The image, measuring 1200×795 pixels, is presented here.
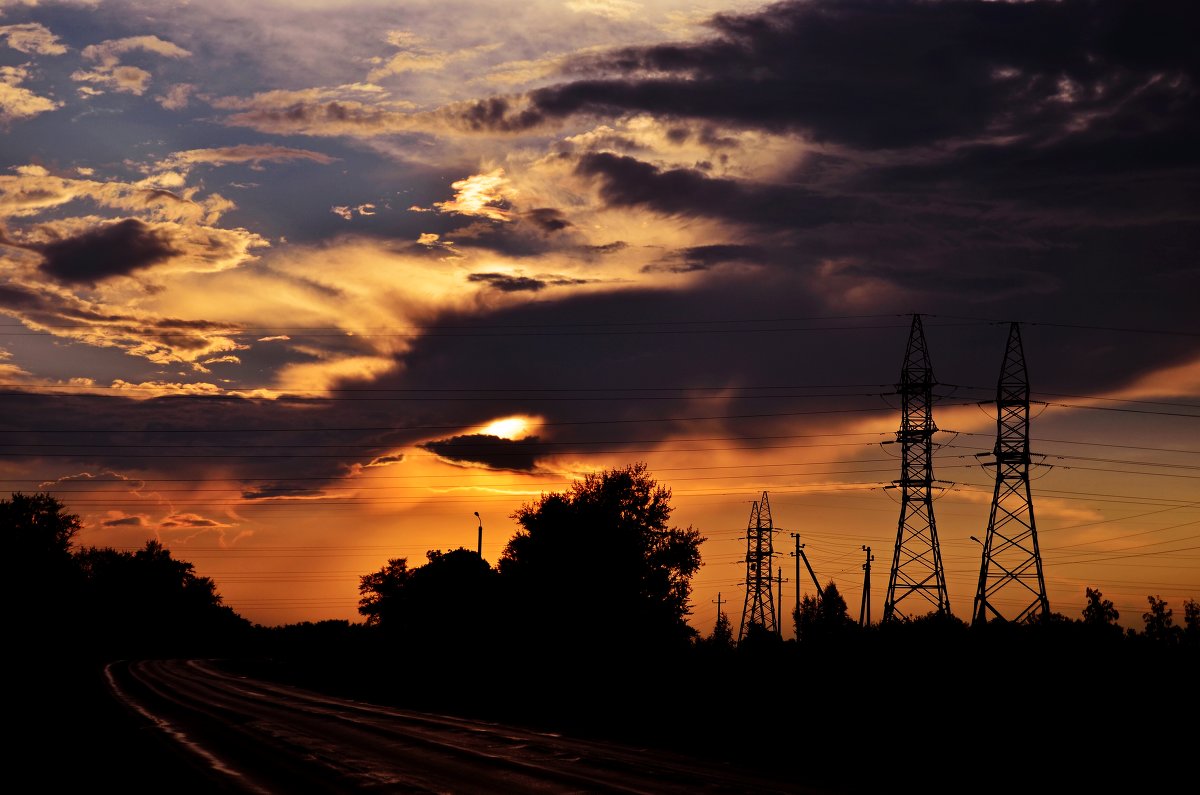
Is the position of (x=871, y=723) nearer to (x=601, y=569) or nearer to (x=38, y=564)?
(x=601, y=569)

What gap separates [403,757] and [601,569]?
58.9 metres

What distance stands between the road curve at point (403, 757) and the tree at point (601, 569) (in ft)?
130

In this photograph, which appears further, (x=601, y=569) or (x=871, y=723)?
(x=601, y=569)

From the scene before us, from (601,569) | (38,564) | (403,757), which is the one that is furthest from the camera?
(38,564)

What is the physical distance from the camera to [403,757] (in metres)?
23.5

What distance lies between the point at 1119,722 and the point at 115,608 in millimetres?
198190

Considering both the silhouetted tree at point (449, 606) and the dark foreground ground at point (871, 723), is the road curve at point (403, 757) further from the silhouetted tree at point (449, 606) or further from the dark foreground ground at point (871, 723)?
the silhouetted tree at point (449, 606)

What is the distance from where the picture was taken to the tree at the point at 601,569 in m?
79.2

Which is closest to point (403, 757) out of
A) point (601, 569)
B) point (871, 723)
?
point (871, 723)

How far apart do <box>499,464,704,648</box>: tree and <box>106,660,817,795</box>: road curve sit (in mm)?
39637

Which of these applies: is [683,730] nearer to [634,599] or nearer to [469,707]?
[469,707]

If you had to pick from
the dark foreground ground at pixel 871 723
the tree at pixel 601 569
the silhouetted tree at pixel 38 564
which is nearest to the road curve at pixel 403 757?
the dark foreground ground at pixel 871 723

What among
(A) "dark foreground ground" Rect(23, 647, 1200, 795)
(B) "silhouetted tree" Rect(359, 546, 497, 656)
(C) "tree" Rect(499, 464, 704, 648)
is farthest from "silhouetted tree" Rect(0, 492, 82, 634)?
(A) "dark foreground ground" Rect(23, 647, 1200, 795)

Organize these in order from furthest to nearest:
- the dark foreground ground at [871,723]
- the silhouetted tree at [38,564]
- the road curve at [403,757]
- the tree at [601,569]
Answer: the silhouetted tree at [38,564], the tree at [601,569], the dark foreground ground at [871,723], the road curve at [403,757]
